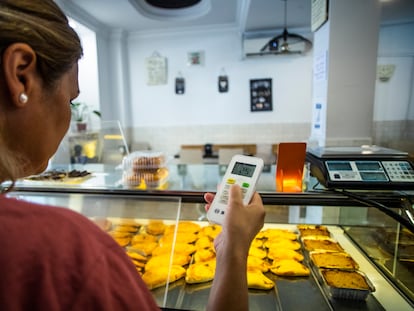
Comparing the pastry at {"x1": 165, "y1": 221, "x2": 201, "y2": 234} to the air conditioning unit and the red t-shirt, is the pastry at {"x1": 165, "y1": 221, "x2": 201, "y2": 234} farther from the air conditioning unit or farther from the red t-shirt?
the air conditioning unit

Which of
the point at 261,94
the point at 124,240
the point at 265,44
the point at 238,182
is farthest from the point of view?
the point at 261,94

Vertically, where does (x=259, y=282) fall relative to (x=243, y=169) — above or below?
below

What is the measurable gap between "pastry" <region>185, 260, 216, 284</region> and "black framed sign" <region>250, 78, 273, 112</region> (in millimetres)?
3228

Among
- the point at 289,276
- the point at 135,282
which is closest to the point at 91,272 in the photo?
the point at 135,282

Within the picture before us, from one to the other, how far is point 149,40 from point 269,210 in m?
3.66

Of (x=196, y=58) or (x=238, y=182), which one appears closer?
(x=238, y=182)

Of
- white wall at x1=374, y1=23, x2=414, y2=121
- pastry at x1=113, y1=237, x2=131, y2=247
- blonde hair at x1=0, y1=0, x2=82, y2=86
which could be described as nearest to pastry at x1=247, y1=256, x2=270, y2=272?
pastry at x1=113, y1=237, x2=131, y2=247

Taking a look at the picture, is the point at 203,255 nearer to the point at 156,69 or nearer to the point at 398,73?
A: the point at 398,73

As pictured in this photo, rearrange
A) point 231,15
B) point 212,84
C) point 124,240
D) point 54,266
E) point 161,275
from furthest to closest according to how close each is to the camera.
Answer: point 212,84
point 231,15
point 124,240
point 161,275
point 54,266

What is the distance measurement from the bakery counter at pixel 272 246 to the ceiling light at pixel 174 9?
9.26 ft

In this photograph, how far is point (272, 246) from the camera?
1.18 meters

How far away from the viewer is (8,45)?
13.0 inches

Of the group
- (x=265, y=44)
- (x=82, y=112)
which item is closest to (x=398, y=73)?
(x=265, y=44)

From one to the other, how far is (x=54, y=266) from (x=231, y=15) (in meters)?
3.80
